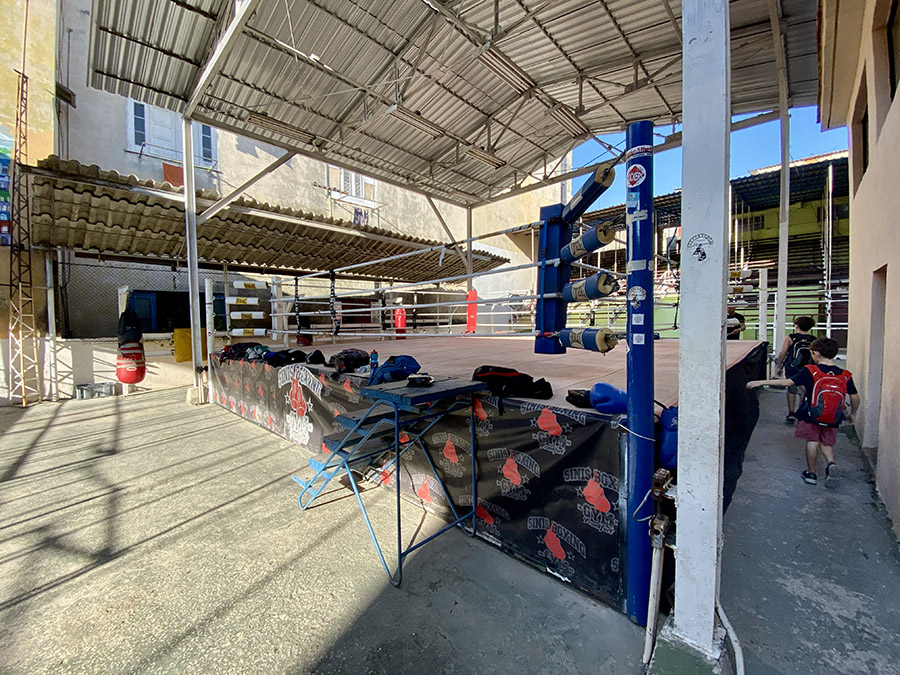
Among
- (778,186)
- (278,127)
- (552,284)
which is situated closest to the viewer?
(552,284)

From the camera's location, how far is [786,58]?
520cm

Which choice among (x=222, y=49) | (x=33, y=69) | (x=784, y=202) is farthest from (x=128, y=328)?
(x=784, y=202)

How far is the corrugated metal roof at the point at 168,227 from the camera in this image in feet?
16.4

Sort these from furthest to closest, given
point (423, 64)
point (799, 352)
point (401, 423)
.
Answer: point (423, 64) → point (799, 352) → point (401, 423)

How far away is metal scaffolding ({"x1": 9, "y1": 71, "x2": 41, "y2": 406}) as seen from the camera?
6676 millimetres

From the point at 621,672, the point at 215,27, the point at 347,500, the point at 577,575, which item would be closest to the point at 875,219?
the point at 577,575

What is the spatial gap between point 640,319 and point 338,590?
2.07 m

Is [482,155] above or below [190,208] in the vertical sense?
above

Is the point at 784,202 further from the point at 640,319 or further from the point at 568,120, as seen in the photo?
the point at 640,319

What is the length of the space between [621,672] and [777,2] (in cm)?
647

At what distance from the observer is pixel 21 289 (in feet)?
22.3

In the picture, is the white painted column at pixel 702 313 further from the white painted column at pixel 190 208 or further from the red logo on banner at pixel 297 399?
the white painted column at pixel 190 208

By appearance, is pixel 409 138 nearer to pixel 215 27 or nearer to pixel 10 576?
pixel 215 27

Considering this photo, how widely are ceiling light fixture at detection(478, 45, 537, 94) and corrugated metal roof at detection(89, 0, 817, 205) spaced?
0.04m
